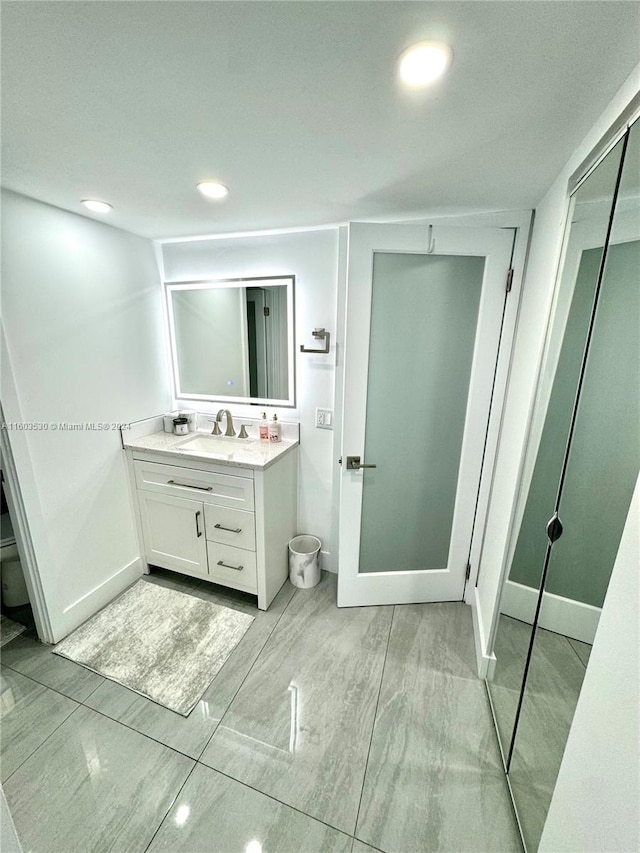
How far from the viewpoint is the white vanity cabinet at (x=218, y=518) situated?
1.80 metres

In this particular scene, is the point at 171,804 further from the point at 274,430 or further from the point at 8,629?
the point at 274,430

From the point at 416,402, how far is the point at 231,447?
1256mm

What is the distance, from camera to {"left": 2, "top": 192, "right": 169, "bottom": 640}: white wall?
144 cm

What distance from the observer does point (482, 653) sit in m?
1.53

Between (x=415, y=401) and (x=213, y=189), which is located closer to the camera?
(x=213, y=189)

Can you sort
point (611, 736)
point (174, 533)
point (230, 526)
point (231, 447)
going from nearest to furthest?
point (611, 736)
point (230, 526)
point (174, 533)
point (231, 447)

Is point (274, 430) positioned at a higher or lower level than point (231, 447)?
higher

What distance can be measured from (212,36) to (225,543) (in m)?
1.99

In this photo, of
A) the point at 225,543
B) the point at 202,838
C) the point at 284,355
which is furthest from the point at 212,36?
the point at 202,838

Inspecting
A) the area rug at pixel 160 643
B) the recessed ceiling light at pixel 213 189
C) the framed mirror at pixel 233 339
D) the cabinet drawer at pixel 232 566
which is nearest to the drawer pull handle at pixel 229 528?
the cabinet drawer at pixel 232 566

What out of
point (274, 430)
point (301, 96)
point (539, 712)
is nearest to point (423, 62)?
point (301, 96)

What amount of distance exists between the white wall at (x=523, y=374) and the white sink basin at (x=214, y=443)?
1493mm

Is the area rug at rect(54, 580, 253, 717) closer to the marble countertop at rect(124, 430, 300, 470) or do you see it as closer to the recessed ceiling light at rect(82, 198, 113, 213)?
the marble countertop at rect(124, 430, 300, 470)

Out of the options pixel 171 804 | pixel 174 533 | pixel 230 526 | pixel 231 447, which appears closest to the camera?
pixel 171 804
